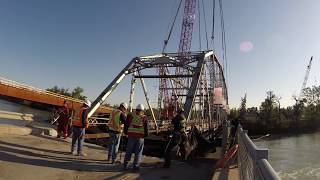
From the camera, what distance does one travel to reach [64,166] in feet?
34.7

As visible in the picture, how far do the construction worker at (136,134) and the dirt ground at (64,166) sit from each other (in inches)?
16.1

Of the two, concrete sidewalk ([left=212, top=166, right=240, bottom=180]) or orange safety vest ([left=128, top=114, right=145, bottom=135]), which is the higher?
orange safety vest ([left=128, top=114, right=145, bottom=135])

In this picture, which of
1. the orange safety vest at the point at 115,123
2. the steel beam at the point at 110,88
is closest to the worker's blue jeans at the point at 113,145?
the orange safety vest at the point at 115,123

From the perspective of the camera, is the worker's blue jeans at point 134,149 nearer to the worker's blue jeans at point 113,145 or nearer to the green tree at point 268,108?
the worker's blue jeans at point 113,145

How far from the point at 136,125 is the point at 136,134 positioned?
26 centimetres

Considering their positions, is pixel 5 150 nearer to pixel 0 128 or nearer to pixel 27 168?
pixel 27 168

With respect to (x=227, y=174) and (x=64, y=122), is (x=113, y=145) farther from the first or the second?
(x=64, y=122)

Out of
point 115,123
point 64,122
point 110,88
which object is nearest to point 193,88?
point 110,88

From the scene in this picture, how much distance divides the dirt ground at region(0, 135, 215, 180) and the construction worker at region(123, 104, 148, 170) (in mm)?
409

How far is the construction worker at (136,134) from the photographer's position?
1072 cm

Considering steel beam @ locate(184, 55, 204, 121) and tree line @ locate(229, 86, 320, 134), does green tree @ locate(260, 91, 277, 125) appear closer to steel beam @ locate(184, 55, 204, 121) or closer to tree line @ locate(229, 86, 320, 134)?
tree line @ locate(229, 86, 320, 134)

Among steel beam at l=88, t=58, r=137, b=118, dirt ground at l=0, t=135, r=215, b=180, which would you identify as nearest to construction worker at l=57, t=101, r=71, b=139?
dirt ground at l=0, t=135, r=215, b=180

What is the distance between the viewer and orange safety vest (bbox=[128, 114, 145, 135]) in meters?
10.7

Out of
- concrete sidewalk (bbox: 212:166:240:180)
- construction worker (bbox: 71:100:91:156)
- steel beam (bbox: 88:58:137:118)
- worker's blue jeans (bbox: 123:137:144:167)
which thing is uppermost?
steel beam (bbox: 88:58:137:118)
